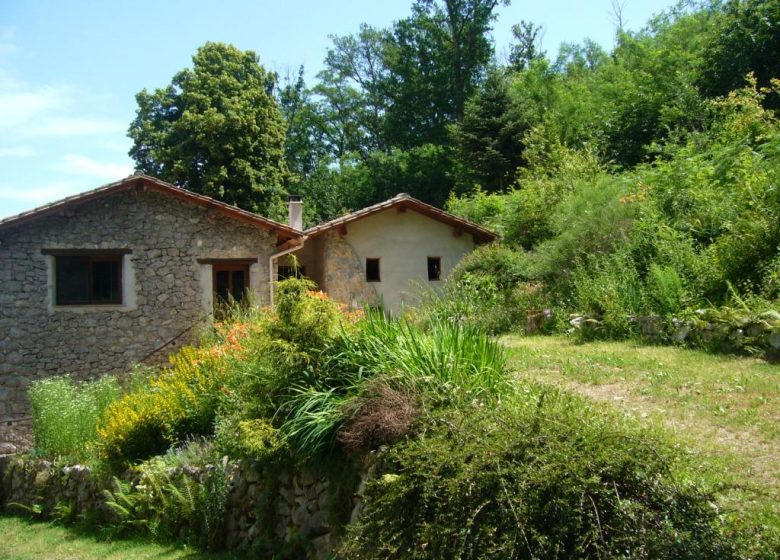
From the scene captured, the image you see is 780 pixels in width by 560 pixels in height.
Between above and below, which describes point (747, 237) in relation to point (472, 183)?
below

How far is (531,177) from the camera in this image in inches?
861

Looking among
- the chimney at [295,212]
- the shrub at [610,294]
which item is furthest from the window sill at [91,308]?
the shrub at [610,294]

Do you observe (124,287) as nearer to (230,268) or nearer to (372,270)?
(230,268)

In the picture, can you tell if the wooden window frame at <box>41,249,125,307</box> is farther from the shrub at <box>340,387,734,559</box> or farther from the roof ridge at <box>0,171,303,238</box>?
the shrub at <box>340,387,734,559</box>

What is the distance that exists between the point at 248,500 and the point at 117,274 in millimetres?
10289

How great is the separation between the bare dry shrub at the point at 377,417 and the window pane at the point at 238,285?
12.0m

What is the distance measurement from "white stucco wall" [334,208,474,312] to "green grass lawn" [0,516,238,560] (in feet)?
37.3

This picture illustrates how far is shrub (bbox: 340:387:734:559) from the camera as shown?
11.9 ft

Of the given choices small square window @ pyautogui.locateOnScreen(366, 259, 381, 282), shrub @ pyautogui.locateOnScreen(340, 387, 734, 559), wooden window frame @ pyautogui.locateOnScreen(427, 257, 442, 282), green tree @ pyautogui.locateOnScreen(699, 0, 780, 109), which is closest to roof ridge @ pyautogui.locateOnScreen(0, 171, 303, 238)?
small square window @ pyautogui.locateOnScreen(366, 259, 381, 282)

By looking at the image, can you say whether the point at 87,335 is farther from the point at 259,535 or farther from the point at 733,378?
the point at 733,378

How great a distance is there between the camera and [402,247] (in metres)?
20.7

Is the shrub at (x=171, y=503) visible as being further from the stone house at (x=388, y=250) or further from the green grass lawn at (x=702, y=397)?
the stone house at (x=388, y=250)

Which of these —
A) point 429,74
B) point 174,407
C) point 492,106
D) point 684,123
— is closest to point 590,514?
point 174,407

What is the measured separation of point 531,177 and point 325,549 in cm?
1767
